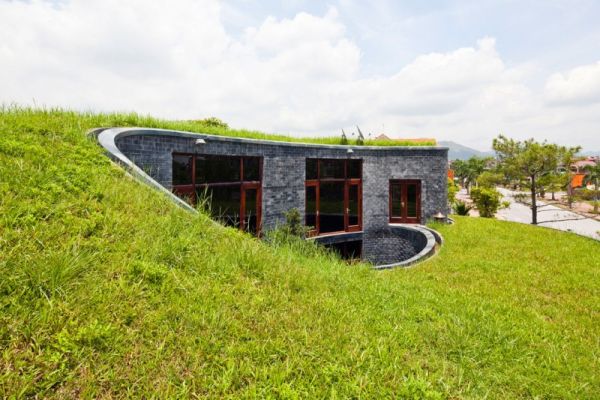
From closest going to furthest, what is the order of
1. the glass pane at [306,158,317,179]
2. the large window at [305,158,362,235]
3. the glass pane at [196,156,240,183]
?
the glass pane at [196,156,240,183] → the glass pane at [306,158,317,179] → the large window at [305,158,362,235]

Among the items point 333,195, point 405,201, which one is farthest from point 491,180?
point 333,195

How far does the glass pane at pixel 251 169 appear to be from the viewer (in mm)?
12719

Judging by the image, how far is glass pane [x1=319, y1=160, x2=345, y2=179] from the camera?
50.9ft

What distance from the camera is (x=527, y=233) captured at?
47.0 ft

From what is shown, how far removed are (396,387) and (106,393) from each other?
2508 millimetres

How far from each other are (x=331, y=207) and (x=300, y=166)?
117 inches

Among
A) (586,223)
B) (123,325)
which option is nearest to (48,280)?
(123,325)

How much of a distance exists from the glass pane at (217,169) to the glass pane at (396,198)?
9777 millimetres

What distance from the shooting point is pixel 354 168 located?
16719 mm

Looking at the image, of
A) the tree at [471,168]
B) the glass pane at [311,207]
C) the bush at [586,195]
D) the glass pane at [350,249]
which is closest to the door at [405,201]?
the glass pane at [350,249]

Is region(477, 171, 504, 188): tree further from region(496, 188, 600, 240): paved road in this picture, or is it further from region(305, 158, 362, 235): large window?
region(305, 158, 362, 235): large window

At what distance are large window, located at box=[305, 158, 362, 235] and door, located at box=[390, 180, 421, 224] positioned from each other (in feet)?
8.50

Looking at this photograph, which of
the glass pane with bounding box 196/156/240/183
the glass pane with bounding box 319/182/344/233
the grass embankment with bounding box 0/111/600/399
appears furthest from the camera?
the glass pane with bounding box 319/182/344/233

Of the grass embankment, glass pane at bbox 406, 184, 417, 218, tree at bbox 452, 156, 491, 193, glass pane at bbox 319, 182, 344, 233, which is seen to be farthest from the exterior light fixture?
tree at bbox 452, 156, 491, 193
